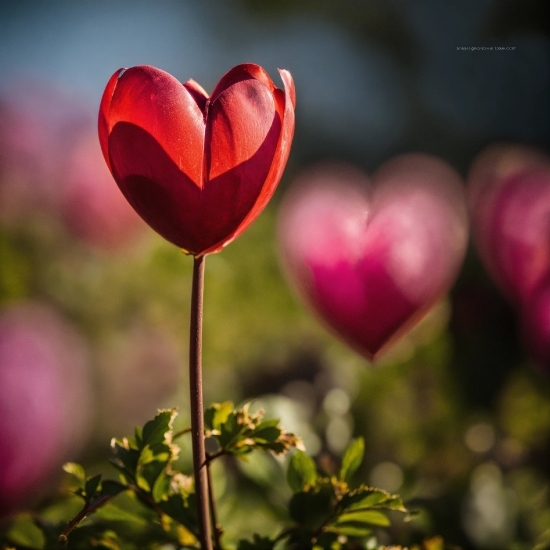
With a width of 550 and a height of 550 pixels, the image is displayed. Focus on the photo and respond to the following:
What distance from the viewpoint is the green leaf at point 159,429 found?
27 centimetres

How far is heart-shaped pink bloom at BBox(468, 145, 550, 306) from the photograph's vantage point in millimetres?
576

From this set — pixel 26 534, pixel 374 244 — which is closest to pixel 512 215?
pixel 374 244

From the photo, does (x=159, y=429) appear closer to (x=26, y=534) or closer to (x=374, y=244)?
(x=26, y=534)

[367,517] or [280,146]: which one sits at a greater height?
[280,146]

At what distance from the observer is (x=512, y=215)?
2.00ft

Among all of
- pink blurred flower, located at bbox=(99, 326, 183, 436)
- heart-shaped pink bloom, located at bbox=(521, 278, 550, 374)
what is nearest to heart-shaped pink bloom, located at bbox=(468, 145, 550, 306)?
heart-shaped pink bloom, located at bbox=(521, 278, 550, 374)

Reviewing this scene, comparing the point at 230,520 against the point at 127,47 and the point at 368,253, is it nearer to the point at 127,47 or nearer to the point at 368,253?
the point at 368,253

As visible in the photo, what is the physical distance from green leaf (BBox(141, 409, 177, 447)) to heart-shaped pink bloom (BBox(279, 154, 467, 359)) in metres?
0.22

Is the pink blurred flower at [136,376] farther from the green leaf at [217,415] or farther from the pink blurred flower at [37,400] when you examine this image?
the green leaf at [217,415]

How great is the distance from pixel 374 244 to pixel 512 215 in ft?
0.67

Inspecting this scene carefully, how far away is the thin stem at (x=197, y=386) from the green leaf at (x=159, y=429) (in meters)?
0.01

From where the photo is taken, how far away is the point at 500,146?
67cm

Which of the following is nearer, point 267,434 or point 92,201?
point 267,434

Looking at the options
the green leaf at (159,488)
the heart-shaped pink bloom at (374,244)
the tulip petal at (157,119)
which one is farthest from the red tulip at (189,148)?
the heart-shaped pink bloom at (374,244)
